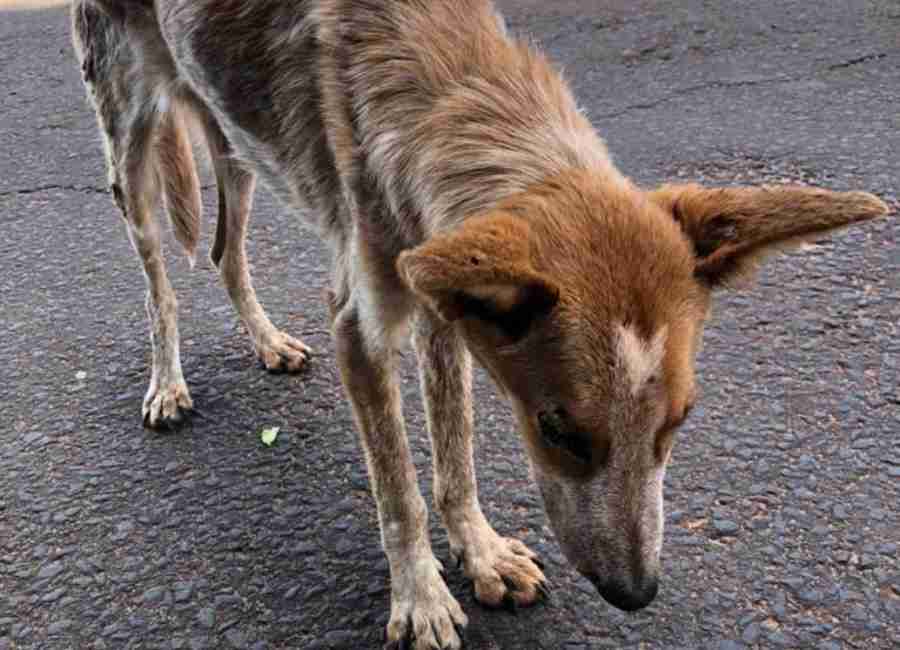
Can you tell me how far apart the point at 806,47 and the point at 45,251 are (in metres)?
4.70

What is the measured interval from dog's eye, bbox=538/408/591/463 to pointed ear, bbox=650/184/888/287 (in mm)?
471

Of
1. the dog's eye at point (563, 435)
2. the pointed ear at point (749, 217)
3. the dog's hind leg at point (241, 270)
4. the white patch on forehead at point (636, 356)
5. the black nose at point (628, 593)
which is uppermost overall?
the pointed ear at point (749, 217)

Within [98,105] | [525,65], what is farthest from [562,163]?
[98,105]

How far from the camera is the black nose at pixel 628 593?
242cm

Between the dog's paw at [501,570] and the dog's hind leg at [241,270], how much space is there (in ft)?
4.36

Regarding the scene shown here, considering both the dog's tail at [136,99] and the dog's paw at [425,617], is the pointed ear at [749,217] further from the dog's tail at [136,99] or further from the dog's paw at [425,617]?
the dog's tail at [136,99]

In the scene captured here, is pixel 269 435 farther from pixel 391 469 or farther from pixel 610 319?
pixel 610 319

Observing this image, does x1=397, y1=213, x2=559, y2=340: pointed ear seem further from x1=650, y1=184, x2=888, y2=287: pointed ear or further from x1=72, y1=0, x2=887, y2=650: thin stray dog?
x1=650, y1=184, x2=888, y2=287: pointed ear

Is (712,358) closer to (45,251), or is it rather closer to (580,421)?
(580,421)

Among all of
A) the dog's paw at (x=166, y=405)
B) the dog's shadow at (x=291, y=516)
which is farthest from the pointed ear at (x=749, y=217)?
the dog's paw at (x=166, y=405)

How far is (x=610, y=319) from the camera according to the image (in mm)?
2215

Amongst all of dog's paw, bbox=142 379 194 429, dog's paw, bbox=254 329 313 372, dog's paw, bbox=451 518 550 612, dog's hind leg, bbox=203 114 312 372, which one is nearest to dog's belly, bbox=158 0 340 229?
dog's hind leg, bbox=203 114 312 372

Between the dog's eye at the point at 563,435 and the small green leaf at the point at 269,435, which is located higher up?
the dog's eye at the point at 563,435

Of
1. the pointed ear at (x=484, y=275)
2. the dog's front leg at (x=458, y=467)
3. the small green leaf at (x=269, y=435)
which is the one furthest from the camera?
the small green leaf at (x=269, y=435)
